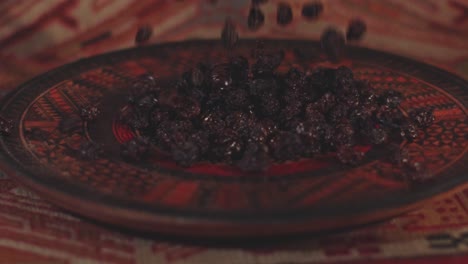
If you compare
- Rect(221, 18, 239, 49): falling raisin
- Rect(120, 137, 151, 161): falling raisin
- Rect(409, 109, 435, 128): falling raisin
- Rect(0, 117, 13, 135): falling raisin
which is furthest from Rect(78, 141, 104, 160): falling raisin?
Rect(409, 109, 435, 128): falling raisin

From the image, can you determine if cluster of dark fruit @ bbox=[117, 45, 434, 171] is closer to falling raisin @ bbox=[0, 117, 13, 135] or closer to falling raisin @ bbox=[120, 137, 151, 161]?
falling raisin @ bbox=[120, 137, 151, 161]

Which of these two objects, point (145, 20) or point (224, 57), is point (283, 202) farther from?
point (145, 20)

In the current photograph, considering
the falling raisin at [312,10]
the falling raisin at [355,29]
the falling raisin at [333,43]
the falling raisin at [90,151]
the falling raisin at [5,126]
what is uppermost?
the falling raisin at [312,10]

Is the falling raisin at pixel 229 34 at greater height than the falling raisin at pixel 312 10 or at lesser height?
lesser

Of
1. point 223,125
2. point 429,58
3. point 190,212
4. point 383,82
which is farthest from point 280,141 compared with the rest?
point 429,58

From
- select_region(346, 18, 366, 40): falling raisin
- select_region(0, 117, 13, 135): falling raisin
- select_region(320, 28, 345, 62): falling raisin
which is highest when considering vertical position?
select_region(346, 18, 366, 40): falling raisin

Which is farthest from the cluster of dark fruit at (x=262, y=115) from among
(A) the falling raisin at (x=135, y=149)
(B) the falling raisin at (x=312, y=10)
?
(B) the falling raisin at (x=312, y=10)

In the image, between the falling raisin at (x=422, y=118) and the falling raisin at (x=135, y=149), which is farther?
the falling raisin at (x=422, y=118)

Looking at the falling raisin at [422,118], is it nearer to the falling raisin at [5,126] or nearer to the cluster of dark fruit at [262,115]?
the cluster of dark fruit at [262,115]
